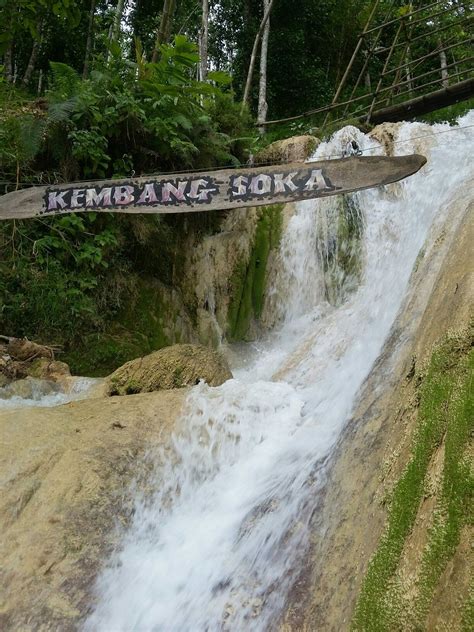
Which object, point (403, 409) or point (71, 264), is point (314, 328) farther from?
point (403, 409)

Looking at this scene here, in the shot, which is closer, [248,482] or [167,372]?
[248,482]

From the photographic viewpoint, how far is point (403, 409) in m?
3.20

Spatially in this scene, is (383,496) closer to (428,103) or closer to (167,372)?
(167,372)

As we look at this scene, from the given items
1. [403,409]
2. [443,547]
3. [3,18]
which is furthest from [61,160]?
[443,547]

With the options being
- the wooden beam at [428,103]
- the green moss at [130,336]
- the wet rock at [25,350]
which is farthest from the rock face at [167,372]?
the wooden beam at [428,103]

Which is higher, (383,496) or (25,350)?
(25,350)

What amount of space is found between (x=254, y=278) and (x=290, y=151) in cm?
244

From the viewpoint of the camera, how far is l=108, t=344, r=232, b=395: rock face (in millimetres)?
5609

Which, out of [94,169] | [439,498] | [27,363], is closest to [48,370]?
[27,363]

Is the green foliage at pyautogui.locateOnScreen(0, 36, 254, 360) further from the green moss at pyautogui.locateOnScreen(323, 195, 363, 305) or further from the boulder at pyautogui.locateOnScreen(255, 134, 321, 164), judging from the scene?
the green moss at pyautogui.locateOnScreen(323, 195, 363, 305)

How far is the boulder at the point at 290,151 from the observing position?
9570 millimetres

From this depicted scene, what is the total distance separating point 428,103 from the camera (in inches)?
387

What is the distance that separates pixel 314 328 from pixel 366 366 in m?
2.84

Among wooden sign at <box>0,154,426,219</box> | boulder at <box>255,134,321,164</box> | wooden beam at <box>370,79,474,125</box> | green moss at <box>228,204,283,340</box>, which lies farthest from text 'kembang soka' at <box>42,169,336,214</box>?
wooden beam at <box>370,79,474,125</box>
